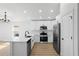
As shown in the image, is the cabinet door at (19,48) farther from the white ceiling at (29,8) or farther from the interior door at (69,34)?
the white ceiling at (29,8)

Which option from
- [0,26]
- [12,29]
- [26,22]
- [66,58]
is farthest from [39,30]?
[66,58]

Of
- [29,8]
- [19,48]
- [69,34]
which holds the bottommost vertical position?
[19,48]

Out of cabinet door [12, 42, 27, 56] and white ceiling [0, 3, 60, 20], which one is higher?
white ceiling [0, 3, 60, 20]

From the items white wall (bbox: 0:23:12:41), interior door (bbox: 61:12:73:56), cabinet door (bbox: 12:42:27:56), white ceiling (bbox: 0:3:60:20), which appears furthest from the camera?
white wall (bbox: 0:23:12:41)

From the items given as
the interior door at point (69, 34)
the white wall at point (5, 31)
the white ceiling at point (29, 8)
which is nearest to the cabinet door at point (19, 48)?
the interior door at point (69, 34)

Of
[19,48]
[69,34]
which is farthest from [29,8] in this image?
[69,34]

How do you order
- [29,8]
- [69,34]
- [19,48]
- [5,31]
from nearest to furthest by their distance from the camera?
1. [69,34]
2. [19,48]
3. [29,8]
4. [5,31]

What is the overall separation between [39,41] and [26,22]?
229 cm

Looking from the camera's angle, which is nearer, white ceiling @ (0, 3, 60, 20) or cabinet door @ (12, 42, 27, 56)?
cabinet door @ (12, 42, 27, 56)

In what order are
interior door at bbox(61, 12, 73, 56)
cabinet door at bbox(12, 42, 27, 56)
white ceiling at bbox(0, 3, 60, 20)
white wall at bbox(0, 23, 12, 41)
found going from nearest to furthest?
1. interior door at bbox(61, 12, 73, 56)
2. cabinet door at bbox(12, 42, 27, 56)
3. white ceiling at bbox(0, 3, 60, 20)
4. white wall at bbox(0, 23, 12, 41)

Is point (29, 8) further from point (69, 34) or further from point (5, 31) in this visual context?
point (5, 31)

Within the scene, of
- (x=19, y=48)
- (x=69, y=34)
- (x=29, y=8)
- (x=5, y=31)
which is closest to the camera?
(x=69, y=34)

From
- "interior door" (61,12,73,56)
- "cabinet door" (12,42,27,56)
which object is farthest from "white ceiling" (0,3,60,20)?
"cabinet door" (12,42,27,56)

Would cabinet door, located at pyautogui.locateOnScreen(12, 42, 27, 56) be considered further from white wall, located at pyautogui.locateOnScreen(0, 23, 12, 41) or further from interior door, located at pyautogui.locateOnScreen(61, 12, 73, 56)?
white wall, located at pyautogui.locateOnScreen(0, 23, 12, 41)
